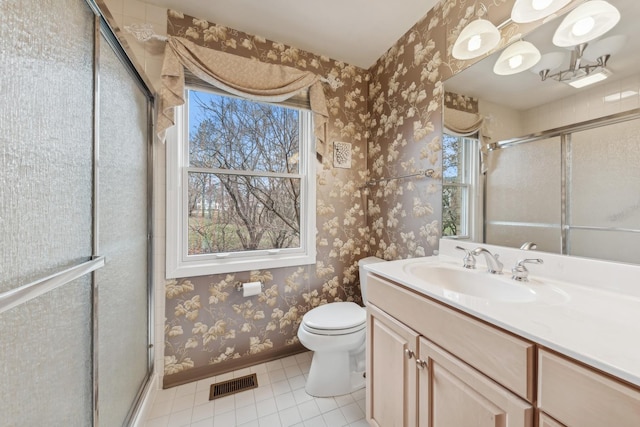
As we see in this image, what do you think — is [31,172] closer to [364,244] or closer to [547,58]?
[547,58]

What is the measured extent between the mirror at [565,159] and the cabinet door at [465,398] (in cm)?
66

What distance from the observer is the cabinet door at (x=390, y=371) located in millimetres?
892

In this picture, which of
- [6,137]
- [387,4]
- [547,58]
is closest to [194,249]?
[6,137]

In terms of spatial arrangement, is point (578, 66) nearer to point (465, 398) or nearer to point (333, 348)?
point (465, 398)

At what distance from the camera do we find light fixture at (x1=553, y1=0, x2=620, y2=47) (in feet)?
2.67

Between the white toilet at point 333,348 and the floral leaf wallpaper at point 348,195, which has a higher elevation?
the floral leaf wallpaper at point 348,195

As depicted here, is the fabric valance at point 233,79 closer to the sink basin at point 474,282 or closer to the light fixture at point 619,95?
the sink basin at point 474,282

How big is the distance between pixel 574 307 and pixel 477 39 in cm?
120

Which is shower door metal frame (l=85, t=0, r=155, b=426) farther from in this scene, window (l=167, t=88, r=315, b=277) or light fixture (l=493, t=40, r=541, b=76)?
light fixture (l=493, t=40, r=541, b=76)

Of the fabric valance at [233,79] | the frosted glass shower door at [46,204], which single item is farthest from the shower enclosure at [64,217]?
the fabric valance at [233,79]

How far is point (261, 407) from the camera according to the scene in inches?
52.6

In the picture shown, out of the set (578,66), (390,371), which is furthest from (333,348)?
(578,66)

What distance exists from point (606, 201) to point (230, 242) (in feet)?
6.14

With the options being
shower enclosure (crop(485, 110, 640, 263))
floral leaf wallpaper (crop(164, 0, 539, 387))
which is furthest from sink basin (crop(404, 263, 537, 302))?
floral leaf wallpaper (crop(164, 0, 539, 387))
